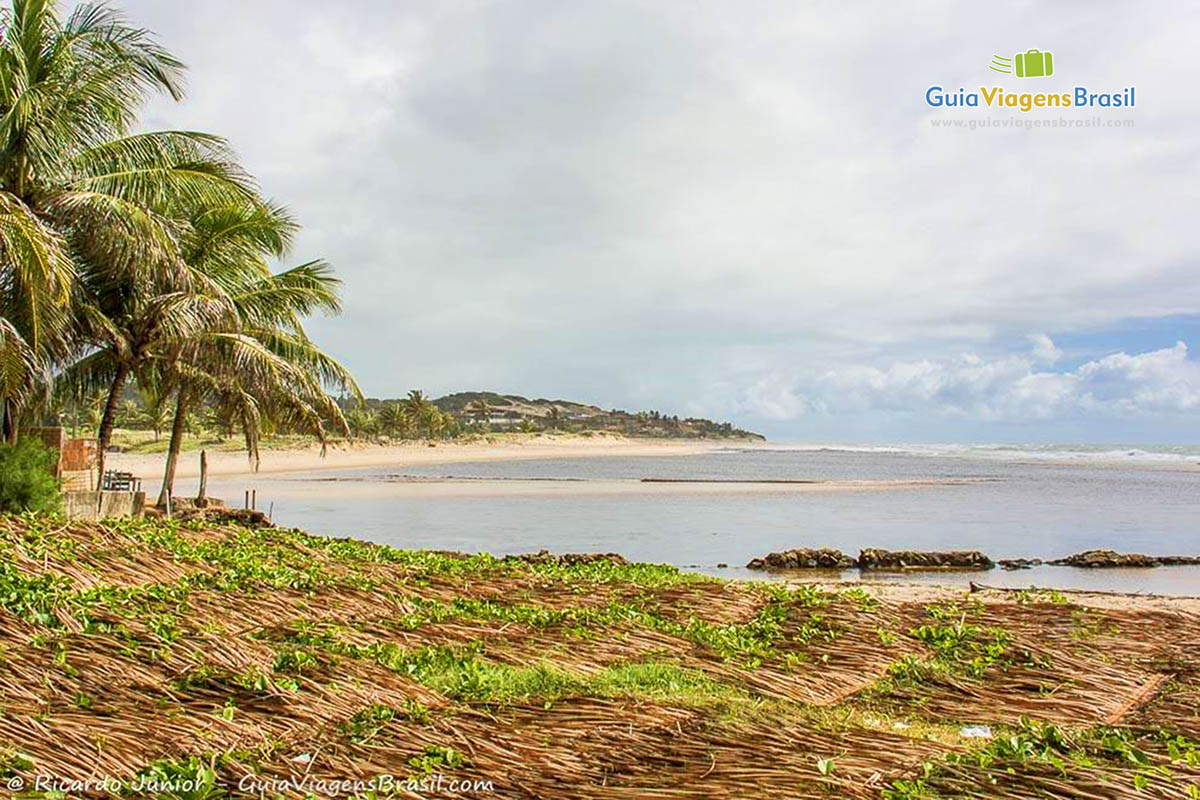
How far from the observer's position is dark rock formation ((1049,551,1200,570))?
→ 17344 mm

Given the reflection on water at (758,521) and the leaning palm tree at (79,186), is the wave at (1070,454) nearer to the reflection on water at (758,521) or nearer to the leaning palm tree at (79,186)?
the reflection on water at (758,521)

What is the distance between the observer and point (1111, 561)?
1745 cm

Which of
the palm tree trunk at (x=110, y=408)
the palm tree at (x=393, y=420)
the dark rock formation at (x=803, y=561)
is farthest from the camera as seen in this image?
the palm tree at (x=393, y=420)

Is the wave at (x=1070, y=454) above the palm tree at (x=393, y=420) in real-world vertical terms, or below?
below

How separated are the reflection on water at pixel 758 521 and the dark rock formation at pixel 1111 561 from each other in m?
0.43

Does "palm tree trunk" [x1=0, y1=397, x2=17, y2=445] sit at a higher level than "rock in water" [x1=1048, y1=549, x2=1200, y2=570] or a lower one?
higher

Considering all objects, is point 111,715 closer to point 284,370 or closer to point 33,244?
point 33,244

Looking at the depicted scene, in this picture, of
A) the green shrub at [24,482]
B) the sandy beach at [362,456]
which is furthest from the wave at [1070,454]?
the green shrub at [24,482]

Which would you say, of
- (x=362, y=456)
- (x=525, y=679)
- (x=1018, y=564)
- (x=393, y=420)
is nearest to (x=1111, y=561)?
(x=1018, y=564)

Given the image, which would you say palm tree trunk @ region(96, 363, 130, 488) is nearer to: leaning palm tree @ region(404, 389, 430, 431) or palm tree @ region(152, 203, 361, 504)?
palm tree @ region(152, 203, 361, 504)

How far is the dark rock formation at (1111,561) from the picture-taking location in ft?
56.9

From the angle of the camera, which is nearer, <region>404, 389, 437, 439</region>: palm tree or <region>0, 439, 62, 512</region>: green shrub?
<region>0, 439, 62, 512</region>: green shrub

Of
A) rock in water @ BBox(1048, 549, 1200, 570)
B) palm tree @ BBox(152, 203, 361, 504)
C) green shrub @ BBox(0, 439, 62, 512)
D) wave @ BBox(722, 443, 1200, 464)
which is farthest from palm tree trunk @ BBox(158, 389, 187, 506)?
wave @ BBox(722, 443, 1200, 464)

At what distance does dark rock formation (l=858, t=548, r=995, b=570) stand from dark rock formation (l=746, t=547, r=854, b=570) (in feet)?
1.24
